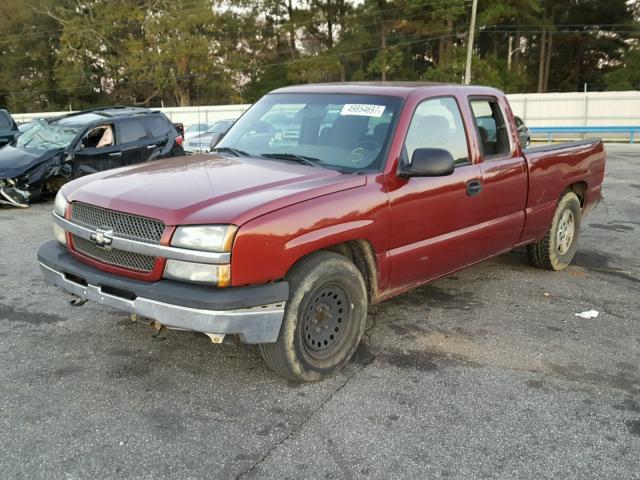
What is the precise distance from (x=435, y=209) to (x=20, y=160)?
329 inches

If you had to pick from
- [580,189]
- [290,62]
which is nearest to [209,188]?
[580,189]

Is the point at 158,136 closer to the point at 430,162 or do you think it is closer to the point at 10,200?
the point at 10,200

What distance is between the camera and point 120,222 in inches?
137

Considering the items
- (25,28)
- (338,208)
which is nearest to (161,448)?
(338,208)

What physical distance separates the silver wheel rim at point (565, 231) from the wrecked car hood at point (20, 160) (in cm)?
818

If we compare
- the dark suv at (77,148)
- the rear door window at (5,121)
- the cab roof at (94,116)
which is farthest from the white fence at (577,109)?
the dark suv at (77,148)

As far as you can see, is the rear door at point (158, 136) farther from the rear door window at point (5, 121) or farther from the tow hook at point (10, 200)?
the rear door window at point (5, 121)

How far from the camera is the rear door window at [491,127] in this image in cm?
494

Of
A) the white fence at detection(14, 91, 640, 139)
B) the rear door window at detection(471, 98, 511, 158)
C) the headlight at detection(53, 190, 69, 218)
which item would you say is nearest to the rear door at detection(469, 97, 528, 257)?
the rear door window at detection(471, 98, 511, 158)

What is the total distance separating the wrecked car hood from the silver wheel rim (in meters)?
8.18

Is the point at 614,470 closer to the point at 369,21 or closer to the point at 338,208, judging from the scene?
the point at 338,208

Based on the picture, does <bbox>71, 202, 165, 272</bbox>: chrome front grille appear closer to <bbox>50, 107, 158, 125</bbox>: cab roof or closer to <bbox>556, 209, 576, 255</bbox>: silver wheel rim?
<bbox>556, 209, 576, 255</bbox>: silver wheel rim

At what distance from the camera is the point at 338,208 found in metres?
3.62

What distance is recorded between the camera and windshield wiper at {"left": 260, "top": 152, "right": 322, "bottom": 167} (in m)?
4.14
